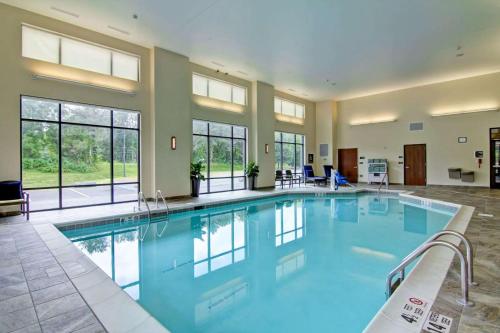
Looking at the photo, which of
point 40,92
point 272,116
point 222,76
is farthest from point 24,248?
point 272,116

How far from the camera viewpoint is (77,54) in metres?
6.57

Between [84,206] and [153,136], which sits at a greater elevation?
[153,136]

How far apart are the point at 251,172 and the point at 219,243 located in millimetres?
5917

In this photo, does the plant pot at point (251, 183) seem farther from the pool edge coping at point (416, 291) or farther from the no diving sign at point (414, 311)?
the no diving sign at point (414, 311)

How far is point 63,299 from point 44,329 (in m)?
0.43

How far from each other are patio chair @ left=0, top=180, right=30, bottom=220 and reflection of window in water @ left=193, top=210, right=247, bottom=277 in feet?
11.3

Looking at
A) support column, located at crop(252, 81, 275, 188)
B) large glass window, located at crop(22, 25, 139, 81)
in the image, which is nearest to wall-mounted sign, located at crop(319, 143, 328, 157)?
support column, located at crop(252, 81, 275, 188)

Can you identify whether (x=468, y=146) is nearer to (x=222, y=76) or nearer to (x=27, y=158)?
(x=222, y=76)

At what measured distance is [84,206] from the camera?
676 cm

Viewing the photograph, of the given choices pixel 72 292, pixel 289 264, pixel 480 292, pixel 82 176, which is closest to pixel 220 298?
pixel 289 264

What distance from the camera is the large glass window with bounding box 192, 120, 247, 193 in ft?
30.9

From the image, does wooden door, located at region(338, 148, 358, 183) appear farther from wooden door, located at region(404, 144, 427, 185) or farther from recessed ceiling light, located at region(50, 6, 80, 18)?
recessed ceiling light, located at region(50, 6, 80, 18)

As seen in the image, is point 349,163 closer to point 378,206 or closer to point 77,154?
point 378,206

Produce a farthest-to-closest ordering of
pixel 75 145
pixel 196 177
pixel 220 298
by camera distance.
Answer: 1. pixel 196 177
2. pixel 75 145
3. pixel 220 298
